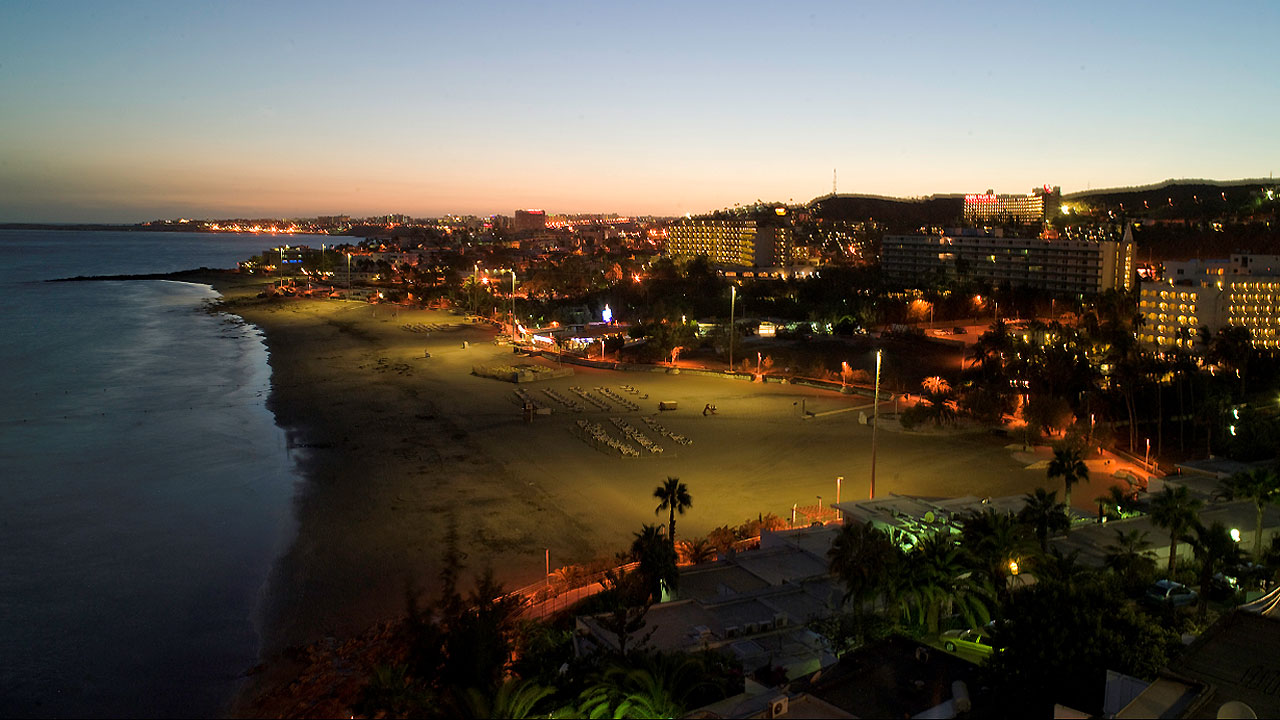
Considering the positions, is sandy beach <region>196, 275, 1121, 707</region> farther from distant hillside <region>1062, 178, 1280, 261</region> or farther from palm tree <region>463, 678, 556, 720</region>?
distant hillside <region>1062, 178, 1280, 261</region>

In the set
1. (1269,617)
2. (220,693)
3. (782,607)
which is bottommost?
(220,693)

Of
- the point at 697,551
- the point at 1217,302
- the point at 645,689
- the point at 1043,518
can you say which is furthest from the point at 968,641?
the point at 1217,302

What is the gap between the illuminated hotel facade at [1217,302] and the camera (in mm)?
42375

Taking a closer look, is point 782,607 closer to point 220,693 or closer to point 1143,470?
point 220,693

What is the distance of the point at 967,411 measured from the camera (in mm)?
27438

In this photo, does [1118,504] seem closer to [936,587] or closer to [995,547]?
[995,547]

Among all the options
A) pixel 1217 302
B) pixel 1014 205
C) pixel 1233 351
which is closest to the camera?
pixel 1233 351

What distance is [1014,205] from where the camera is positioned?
167 metres

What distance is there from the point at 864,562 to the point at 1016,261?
68.3m

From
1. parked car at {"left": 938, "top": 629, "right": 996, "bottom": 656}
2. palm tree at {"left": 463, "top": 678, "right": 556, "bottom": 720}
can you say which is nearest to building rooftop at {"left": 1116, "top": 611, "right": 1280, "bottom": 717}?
parked car at {"left": 938, "top": 629, "right": 996, "bottom": 656}

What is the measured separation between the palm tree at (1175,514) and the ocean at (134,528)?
48.1 feet

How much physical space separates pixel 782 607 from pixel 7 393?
35.3 m

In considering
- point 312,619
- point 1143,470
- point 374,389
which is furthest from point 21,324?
point 1143,470

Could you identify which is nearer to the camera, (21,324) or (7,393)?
(7,393)
